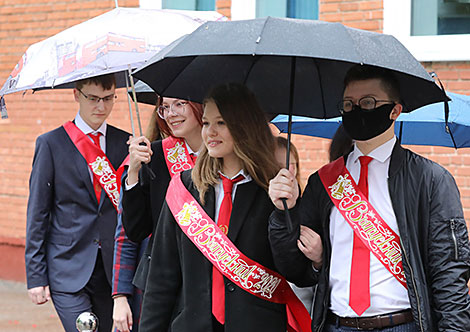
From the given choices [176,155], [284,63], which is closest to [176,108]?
[176,155]

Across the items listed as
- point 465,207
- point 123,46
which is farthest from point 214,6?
point 123,46

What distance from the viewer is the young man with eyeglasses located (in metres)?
5.13

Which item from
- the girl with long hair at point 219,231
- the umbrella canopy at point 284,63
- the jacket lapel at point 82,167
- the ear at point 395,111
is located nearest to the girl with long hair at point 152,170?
the umbrella canopy at point 284,63

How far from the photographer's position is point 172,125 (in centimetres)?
445

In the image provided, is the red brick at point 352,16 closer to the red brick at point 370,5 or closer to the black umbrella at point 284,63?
the red brick at point 370,5

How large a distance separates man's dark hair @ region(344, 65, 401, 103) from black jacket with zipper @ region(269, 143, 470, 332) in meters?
0.22

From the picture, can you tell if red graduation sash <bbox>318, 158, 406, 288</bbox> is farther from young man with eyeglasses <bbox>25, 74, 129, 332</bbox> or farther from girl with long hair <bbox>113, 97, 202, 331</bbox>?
young man with eyeglasses <bbox>25, 74, 129, 332</bbox>

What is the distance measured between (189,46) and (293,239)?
0.88 m

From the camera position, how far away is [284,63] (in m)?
3.93

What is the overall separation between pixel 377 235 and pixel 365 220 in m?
0.08

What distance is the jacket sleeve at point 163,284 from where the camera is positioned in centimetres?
373

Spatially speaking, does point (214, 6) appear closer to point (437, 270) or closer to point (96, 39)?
point (96, 39)

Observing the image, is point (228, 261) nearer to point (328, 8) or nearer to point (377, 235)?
point (377, 235)

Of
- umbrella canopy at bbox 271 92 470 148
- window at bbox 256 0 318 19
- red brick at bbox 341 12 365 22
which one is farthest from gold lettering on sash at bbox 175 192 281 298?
window at bbox 256 0 318 19
